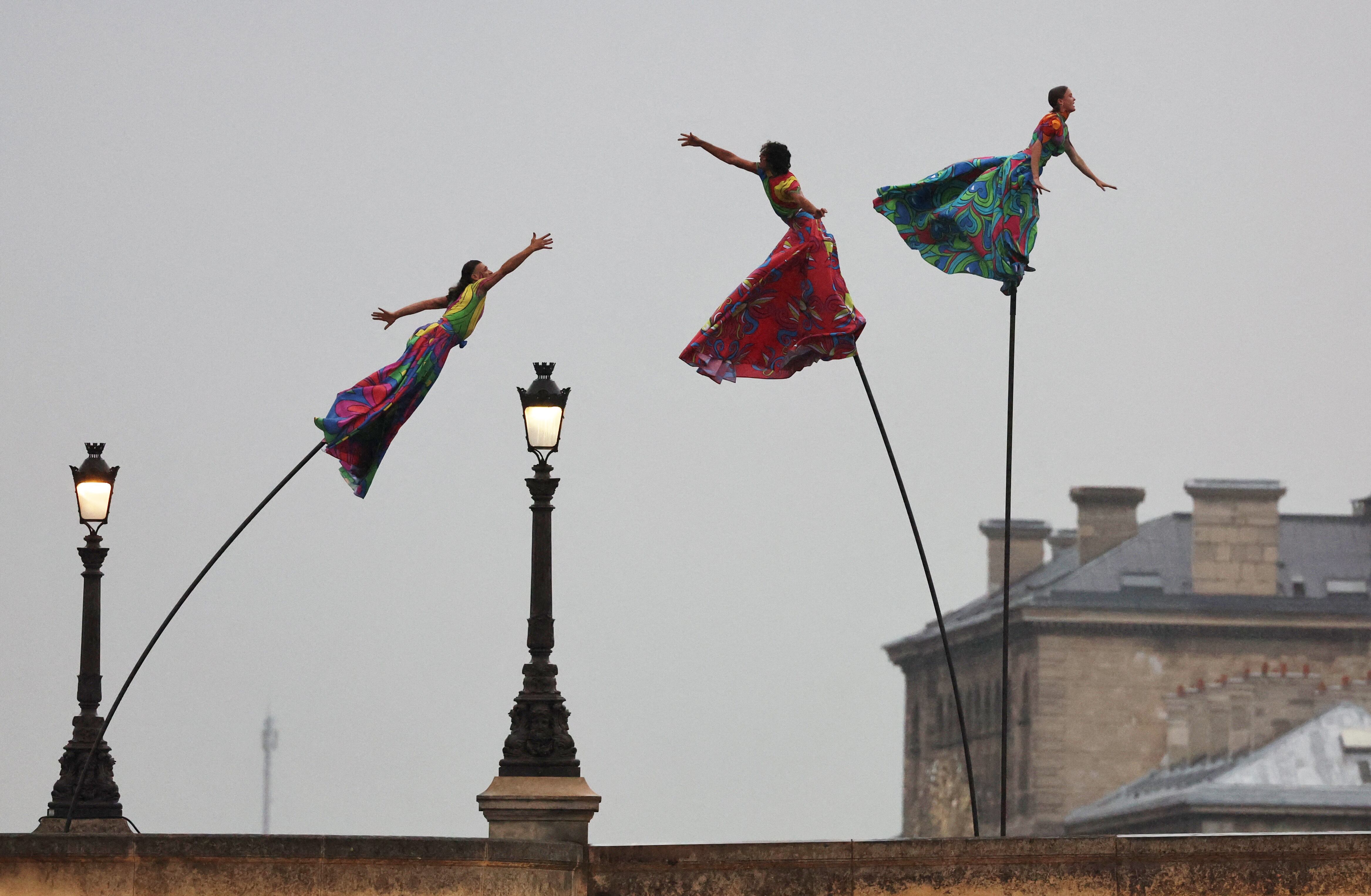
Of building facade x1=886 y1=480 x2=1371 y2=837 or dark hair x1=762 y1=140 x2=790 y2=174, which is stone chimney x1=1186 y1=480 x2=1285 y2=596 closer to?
building facade x1=886 y1=480 x2=1371 y2=837

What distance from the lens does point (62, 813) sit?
30.3 m

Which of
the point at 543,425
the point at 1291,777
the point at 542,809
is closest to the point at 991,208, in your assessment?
the point at 543,425

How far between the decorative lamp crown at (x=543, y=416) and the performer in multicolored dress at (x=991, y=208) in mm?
3297

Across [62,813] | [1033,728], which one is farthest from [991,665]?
[62,813]

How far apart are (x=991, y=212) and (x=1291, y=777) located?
7848cm

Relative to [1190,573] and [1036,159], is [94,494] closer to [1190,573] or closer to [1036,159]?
[1036,159]

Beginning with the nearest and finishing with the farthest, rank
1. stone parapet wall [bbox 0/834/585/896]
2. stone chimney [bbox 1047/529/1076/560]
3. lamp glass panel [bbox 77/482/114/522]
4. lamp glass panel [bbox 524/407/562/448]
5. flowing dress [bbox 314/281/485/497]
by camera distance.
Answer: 1. stone parapet wall [bbox 0/834/585/896]
2. lamp glass panel [bbox 524/407/562/448]
3. flowing dress [bbox 314/281/485/497]
4. lamp glass panel [bbox 77/482/114/522]
5. stone chimney [bbox 1047/529/1076/560]

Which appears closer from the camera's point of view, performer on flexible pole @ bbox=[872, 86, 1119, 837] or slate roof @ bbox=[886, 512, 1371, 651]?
performer on flexible pole @ bbox=[872, 86, 1119, 837]

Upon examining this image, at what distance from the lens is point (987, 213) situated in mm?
28219

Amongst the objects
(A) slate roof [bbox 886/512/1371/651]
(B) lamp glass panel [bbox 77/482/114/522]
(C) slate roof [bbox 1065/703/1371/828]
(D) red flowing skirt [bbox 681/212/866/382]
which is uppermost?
(A) slate roof [bbox 886/512/1371/651]

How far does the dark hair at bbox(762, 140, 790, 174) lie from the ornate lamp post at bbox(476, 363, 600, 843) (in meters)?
2.17

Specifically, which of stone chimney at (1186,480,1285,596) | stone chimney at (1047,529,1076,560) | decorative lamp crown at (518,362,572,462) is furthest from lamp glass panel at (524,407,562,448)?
stone chimney at (1047,529,1076,560)

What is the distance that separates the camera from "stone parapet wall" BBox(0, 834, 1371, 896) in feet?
78.3

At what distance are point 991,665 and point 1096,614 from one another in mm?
7329
